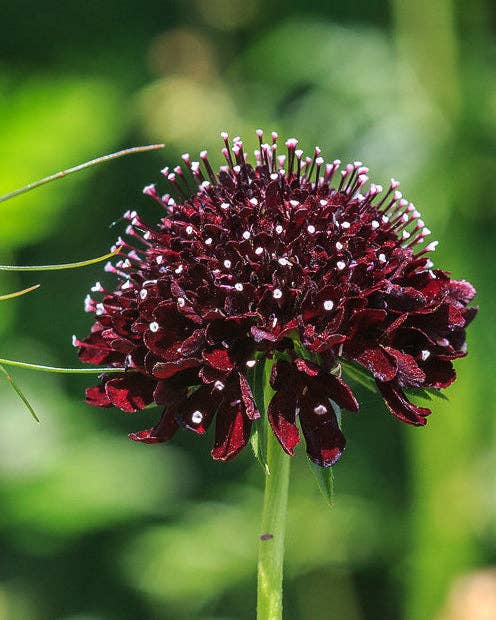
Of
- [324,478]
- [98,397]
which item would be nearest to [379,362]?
[324,478]

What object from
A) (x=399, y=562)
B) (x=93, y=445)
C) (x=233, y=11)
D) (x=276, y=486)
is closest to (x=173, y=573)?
(x=93, y=445)

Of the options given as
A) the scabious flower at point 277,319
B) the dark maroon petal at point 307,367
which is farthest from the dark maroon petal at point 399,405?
the dark maroon petal at point 307,367

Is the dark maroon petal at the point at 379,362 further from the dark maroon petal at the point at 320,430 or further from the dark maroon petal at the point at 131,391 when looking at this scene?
the dark maroon petal at the point at 131,391

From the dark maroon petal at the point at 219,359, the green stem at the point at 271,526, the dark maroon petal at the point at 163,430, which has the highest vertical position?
the dark maroon petal at the point at 219,359

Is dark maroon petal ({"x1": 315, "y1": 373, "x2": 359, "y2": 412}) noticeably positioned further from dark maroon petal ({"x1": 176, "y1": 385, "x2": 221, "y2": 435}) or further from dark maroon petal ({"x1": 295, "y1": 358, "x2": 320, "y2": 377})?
dark maroon petal ({"x1": 176, "y1": 385, "x2": 221, "y2": 435})

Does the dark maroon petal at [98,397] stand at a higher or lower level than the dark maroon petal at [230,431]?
higher

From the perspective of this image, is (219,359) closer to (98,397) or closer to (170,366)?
(170,366)

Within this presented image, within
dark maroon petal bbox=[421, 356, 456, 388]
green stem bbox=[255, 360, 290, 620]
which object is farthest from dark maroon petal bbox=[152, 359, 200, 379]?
dark maroon petal bbox=[421, 356, 456, 388]
